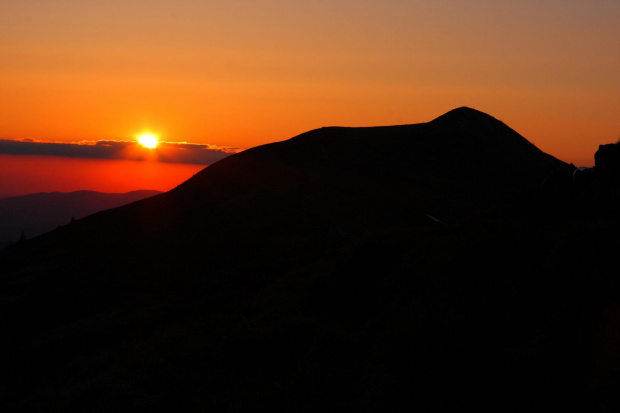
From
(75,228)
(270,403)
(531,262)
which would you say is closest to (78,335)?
(270,403)

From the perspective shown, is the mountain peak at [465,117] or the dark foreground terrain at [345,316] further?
the mountain peak at [465,117]

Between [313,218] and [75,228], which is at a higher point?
[313,218]

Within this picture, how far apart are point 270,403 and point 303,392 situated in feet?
3.20

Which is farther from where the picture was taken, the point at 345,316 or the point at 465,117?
the point at 465,117

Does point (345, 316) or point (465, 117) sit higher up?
point (465, 117)

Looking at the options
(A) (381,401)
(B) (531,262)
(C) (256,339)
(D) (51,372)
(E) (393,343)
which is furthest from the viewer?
(D) (51,372)

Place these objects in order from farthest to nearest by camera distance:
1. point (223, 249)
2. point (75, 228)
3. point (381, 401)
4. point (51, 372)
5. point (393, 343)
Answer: point (75, 228) < point (223, 249) < point (51, 372) < point (393, 343) < point (381, 401)

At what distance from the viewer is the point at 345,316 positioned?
23156 millimetres

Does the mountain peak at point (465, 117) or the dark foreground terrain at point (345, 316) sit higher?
the mountain peak at point (465, 117)

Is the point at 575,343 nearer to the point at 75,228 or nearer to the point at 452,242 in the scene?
the point at 452,242

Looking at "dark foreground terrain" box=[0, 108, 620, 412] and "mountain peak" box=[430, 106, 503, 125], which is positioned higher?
"mountain peak" box=[430, 106, 503, 125]

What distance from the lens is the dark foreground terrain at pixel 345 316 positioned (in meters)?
14.8

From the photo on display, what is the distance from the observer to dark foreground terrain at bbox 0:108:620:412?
14.8 metres

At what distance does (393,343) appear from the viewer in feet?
55.5
